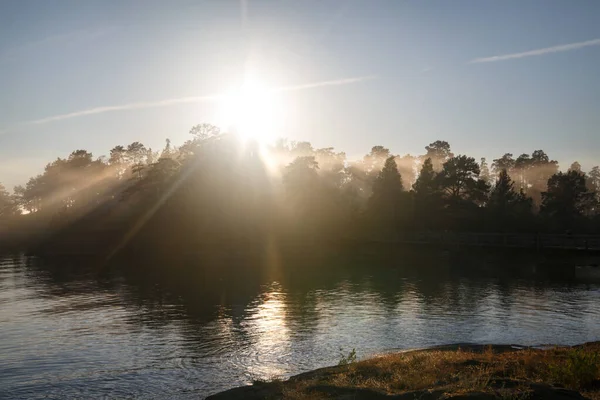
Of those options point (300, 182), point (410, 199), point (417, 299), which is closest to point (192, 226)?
point (300, 182)

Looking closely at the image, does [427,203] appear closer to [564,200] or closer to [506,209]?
[506,209]

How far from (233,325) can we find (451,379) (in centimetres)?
2275

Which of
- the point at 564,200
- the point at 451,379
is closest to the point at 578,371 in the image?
the point at 451,379

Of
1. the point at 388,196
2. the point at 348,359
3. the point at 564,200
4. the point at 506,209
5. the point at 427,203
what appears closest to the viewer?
the point at 348,359

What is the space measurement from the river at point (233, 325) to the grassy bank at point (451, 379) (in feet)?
14.0

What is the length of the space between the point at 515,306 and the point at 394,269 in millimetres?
34151

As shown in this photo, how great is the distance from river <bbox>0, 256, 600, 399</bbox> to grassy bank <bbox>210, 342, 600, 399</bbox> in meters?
4.27

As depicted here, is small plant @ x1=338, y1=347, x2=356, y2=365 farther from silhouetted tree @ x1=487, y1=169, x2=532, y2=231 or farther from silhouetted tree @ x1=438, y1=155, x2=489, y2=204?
silhouetted tree @ x1=438, y1=155, x2=489, y2=204

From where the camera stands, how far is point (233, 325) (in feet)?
126

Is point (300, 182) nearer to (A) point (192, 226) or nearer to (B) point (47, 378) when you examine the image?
(A) point (192, 226)

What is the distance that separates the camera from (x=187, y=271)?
7838cm

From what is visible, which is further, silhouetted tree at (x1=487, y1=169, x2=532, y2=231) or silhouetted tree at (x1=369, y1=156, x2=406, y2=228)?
silhouetted tree at (x1=369, y1=156, x2=406, y2=228)

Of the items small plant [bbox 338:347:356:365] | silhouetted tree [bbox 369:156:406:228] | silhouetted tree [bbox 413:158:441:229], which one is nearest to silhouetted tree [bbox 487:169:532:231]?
silhouetted tree [bbox 413:158:441:229]

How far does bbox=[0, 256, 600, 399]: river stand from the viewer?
26141 mm
